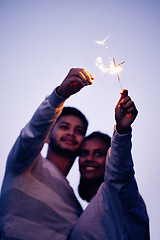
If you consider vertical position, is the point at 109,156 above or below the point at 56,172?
above

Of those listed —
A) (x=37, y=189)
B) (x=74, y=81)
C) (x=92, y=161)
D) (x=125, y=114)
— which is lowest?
(x=37, y=189)

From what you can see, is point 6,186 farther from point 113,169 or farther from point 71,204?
point 113,169

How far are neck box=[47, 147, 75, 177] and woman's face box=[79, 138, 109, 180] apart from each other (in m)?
0.25

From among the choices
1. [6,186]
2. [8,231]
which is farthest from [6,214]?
[6,186]

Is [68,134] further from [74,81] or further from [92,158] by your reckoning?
[74,81]

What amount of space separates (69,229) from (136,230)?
33.1 inches

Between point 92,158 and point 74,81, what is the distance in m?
1.91

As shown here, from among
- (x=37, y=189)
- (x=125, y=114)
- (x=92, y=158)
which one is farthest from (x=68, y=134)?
(x=125, y=114)

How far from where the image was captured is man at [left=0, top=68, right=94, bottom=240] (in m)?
2.36

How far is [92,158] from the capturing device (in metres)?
3.85

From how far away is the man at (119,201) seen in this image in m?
2.09

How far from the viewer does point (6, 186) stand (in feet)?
8.69

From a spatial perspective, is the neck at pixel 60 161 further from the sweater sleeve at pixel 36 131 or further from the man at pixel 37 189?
the sweater sleeve at pixel 36 131

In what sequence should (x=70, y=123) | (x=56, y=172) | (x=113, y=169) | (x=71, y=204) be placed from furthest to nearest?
(x=70, y=123) < (x=56, y=172) < (x=71, y=204) < (x=113, y=169)
